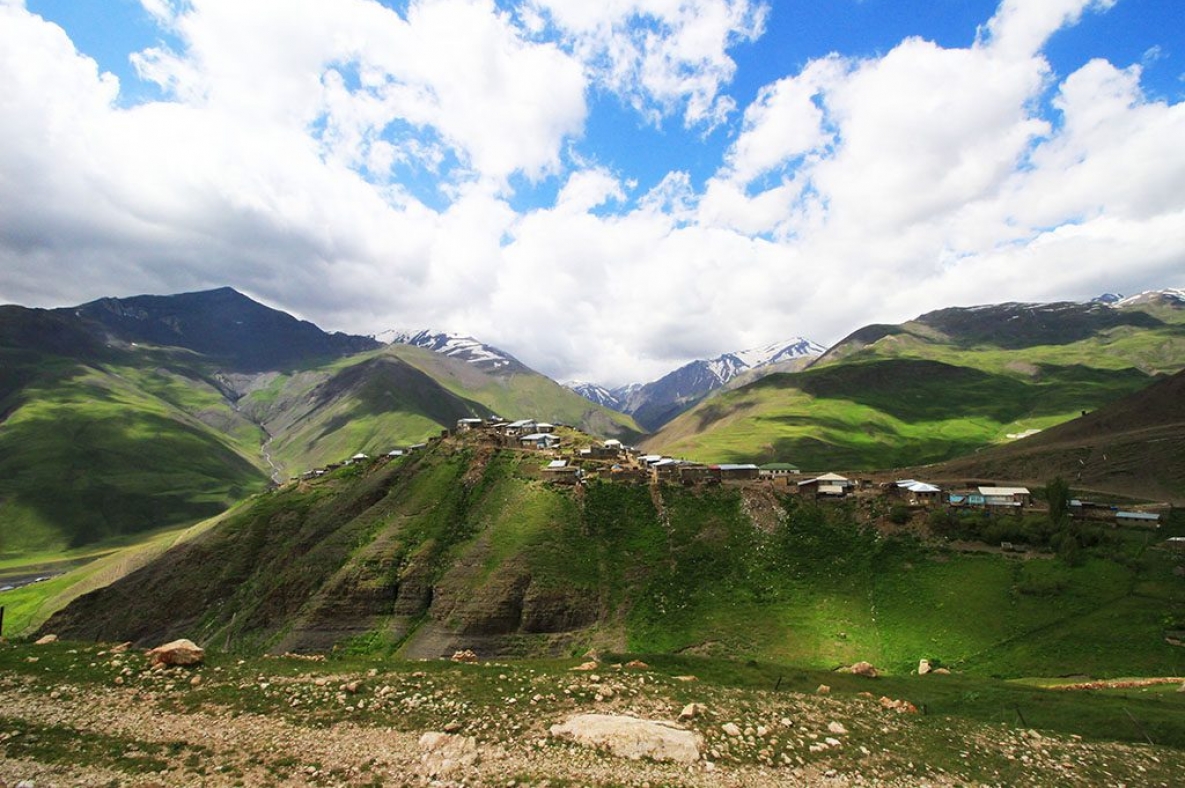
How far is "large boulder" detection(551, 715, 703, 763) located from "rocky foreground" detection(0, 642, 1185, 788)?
63 mm

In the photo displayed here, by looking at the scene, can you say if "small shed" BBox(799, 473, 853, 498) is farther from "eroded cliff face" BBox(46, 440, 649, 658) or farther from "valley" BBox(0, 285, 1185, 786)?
"eroded cliff face" BBox(46, 440, 649, 658)

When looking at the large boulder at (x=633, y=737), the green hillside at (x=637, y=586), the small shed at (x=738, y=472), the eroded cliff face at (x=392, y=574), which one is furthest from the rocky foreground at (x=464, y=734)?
the small shed at (x=738, y=472)

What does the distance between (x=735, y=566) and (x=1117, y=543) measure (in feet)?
123

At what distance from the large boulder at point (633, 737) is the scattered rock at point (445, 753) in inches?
118

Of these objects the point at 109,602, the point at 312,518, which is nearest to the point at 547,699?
the point at 312,518

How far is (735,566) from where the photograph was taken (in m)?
61.9

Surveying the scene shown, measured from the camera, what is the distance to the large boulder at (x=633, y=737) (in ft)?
60.9

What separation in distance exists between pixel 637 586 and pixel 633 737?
4319cm

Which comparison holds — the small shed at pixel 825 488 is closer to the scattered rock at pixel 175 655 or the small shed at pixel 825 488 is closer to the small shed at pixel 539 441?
the small shed at pixel 539 441

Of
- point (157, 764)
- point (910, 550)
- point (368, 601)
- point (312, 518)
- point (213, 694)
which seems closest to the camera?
point (157, 764)

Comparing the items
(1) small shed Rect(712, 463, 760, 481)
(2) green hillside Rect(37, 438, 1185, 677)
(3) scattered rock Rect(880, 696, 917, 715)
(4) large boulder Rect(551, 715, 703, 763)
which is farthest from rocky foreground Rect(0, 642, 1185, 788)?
(1) small shed Rect(712, 463, 760, 481)

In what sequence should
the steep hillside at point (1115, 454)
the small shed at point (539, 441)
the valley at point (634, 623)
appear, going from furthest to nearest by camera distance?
the small shed at point (539, 441)
the steep hillside at point (1115, 454)
the valley at point (634, 623)

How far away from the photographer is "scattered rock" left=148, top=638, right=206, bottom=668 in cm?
2405

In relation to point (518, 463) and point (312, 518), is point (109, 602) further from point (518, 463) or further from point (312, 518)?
point (518, 463)
